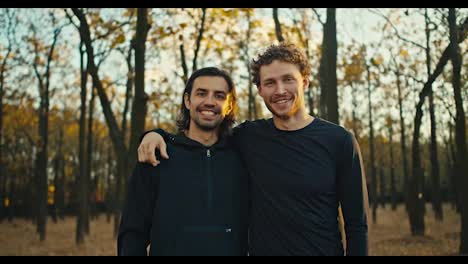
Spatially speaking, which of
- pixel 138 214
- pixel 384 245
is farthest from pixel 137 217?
pixel 384 245

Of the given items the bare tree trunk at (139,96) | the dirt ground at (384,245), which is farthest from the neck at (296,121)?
the dirt ground at (384,245)

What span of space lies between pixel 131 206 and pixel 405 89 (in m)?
22.3

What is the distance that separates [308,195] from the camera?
3.03m

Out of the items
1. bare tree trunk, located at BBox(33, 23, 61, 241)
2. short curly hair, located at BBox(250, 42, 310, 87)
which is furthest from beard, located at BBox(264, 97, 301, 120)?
bare tree trunk, located at BBox(33, 23, 61, 241)

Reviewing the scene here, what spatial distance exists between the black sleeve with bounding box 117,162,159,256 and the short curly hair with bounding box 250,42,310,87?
117cm

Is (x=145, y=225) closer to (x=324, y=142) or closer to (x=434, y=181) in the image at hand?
(x=324, y=142)

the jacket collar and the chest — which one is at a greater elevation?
the jacket collar

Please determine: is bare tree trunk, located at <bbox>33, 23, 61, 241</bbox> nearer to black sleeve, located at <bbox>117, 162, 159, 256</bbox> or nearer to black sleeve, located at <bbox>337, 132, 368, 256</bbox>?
black sleeve, located at <bbox>117, 162, 159, 256</bbox>

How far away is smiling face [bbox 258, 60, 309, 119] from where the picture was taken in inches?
127

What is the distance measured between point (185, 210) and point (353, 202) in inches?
48.2
